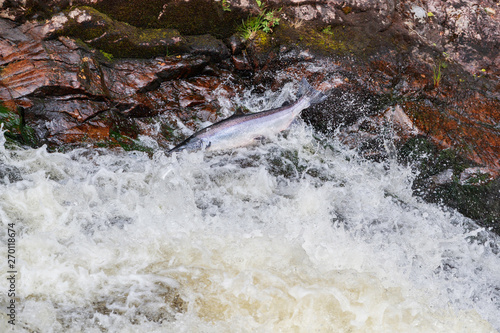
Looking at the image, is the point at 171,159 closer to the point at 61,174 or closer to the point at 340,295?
the point at 61,174

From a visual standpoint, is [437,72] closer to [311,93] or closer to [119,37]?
[311,93]

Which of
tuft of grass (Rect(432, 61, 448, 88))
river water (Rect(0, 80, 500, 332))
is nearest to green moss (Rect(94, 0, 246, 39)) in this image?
river water (Rect(0, 80, 500, 332))

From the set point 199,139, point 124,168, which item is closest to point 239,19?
point 199,139

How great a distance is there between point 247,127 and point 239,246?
68.5 inches

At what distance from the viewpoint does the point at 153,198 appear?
4.23m

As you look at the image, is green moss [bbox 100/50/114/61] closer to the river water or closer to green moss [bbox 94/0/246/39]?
green moss [bbox 94/0/246/39]

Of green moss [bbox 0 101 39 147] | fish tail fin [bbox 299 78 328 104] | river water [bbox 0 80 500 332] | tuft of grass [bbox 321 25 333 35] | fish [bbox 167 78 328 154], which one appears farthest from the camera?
tuft of grass [bbox 321 25 333 35]

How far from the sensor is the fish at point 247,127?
483 centimetres

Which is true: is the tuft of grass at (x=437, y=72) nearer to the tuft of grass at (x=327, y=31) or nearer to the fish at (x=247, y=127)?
the tuft of grass at (x=327, y=31)

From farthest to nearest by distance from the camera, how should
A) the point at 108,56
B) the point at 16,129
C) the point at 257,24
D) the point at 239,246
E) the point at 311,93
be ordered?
1. the point at 257,24
2. the point at 108,56
3. the point at 311,93
4. the point at 16,129
5. the point at 239,246

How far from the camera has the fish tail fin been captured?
5.34 m

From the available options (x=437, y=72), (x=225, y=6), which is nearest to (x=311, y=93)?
(x=225, y=6)

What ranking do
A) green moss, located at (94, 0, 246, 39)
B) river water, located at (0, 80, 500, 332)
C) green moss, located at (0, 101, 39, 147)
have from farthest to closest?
green moss, located at (94, 0, 246, 39) < green moss, located at (0, 101, 39, 147) < river water, located at (0, 80, 500, 332)

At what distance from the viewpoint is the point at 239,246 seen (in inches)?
145
